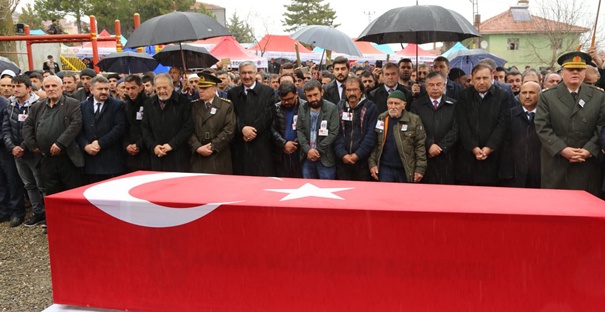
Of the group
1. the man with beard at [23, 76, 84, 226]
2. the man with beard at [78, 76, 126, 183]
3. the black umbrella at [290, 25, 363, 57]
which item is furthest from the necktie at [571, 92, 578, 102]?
the man with beard at [23, 76, 84, 226]

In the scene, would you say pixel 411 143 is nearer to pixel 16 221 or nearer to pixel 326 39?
pixel 326 39

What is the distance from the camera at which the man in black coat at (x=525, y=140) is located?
5.10m

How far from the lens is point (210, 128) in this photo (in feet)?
18.0

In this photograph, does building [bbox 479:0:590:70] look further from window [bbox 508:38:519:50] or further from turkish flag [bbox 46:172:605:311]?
turkish flag [bbox 46:172:605:311]

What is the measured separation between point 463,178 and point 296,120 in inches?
71.3

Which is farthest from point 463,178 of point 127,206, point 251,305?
point 127,206

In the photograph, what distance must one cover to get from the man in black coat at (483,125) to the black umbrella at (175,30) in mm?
2574

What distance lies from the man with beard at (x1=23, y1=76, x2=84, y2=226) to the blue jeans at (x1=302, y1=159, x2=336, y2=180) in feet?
8.36

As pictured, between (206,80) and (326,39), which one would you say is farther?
(326,39)

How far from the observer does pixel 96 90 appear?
Result: 5.82 m

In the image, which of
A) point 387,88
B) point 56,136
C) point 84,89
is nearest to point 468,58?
point 387,88

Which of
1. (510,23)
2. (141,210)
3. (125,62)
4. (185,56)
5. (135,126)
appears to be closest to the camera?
(141,210)

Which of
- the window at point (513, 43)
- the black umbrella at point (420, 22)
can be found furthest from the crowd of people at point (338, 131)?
the window at point (513, 43)

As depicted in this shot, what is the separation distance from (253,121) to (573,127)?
3.09 meters
